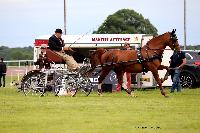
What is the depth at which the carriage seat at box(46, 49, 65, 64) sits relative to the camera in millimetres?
26995

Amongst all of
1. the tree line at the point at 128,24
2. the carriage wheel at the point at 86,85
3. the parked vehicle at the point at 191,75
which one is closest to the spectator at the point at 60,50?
the carriage wheel at the point at 86,85

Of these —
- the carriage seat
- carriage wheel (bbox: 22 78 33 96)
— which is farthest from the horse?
carriage wheel (bbox: 22 78 33 96)

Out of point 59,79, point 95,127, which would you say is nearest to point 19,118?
point 95,127

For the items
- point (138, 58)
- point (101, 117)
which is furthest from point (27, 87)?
point (101, 117)

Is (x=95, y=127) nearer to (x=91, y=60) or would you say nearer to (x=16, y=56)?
(x=91, y=60)

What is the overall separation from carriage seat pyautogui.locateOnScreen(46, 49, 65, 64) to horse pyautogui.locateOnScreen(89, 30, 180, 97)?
133cm

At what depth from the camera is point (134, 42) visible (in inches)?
1399

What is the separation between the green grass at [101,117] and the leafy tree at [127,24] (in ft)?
166

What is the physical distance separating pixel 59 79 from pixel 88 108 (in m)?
7.48

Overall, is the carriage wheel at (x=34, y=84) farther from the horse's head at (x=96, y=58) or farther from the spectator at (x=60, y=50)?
the horse's head at (x=96, y=58)

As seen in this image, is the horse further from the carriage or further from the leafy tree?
the leafy tree

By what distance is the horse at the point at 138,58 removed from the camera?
2677cm

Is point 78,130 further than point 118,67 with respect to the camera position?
No

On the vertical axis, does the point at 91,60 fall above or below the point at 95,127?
above
